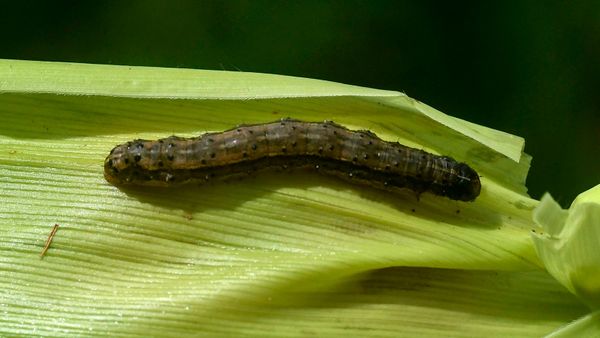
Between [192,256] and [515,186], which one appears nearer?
[192,256]

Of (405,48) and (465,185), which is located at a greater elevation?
(405,48)

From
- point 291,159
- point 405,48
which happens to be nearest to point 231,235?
point 291,159

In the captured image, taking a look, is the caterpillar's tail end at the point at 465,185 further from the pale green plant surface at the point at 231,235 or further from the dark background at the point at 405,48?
the dark background at the point at 405,48

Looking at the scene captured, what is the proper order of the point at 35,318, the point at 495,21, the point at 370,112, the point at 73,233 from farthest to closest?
the point at 495,21 < the point at 370,112 < the point at 73,233 < the point at 35,318

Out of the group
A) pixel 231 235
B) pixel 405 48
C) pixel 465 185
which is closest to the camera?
pixel 231 235

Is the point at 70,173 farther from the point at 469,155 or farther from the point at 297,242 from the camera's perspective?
the point at 469,155

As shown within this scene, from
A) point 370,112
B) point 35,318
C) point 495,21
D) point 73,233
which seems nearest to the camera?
point 35,318

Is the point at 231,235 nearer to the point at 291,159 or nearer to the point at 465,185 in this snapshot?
the point at 291,159

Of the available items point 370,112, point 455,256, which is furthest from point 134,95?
point 455,256
